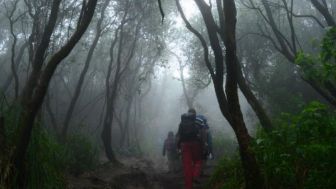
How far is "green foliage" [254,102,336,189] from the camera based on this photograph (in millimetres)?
4289

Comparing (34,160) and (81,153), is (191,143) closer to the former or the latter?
(34,160)

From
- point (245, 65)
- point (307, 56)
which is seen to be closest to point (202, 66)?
point (245, 65)

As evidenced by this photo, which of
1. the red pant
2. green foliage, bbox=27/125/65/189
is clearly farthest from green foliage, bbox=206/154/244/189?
green foliage, bbox=27/125/65/189

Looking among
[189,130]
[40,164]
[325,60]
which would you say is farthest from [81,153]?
[325,60]

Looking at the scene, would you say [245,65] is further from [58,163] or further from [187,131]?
[58,163]

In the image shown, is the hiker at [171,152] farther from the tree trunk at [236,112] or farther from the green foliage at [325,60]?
the tree trunk at [236,112]

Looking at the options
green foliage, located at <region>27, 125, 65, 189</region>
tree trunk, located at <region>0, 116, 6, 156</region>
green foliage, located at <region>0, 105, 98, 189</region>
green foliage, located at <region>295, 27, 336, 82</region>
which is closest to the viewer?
green foliage, located at <region>295, 27, 336, 82</region>

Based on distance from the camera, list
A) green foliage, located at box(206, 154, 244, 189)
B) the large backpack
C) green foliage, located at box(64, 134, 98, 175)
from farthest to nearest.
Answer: green foliage, located at box(64, 134, 98, 175)
the large backpack
green foliage, located at box(206, 154, 244, 189)

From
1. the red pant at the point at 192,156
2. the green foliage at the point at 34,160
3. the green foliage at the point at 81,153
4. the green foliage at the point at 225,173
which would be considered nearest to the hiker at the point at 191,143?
the red pant at the point at 192,156

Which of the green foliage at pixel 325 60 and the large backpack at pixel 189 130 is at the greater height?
the green foliage at pixel 325 60

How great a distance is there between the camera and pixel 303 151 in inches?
174

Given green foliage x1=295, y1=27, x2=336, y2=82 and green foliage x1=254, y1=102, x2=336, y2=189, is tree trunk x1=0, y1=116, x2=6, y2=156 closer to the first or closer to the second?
green foliage x1=254, y1=102, x2=336, y2=189

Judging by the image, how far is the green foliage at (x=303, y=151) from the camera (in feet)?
14.1

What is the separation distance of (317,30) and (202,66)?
715cm
